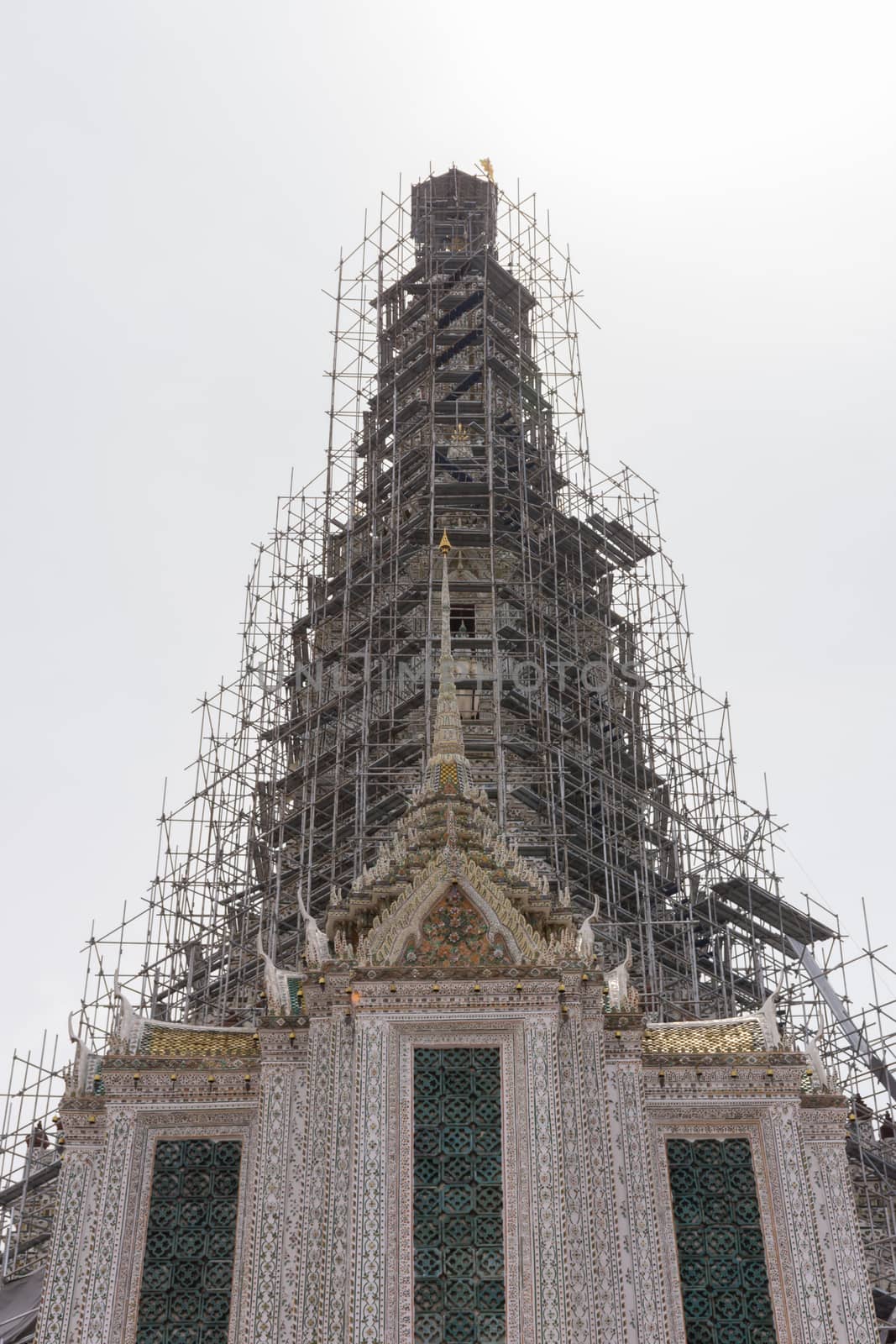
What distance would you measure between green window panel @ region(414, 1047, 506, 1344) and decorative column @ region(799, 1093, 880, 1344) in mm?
4322

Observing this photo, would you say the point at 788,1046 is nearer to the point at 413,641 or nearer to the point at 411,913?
the point at 411,913

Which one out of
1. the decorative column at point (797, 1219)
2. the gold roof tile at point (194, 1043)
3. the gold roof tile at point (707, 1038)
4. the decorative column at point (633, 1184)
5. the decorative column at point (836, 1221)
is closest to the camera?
the decorative column at point (633, 1184)

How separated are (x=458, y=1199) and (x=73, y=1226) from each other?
4.91m

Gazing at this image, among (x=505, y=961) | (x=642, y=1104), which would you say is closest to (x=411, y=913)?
(x=505, y=961)

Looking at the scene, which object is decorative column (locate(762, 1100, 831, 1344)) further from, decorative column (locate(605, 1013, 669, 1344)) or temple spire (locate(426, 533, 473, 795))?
temple spire (locate(426, 533, 473, 795))

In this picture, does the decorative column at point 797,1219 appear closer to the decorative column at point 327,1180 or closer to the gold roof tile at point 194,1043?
the decorative column at point 327,1180

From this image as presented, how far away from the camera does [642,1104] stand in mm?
22156

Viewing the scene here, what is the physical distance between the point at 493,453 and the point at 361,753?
10.4 meters

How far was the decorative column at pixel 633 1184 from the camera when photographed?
67.7 ft

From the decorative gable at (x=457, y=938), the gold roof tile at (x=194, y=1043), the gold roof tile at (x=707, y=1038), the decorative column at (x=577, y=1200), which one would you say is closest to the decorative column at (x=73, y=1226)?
the gold roof tile at (x=194, y=1043)

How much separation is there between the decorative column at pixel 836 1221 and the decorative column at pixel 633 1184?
7.36 ft

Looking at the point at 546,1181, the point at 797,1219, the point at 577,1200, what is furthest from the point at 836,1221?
the point at 546,1181

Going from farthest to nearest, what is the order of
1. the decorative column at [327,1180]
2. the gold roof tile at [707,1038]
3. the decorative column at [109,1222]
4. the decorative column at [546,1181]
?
the gold roof tile at [707,1038], the decorative column at [109,1222], the decorative column at [327,1180], the decorative column at [546,1181]

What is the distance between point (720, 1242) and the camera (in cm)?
2180
